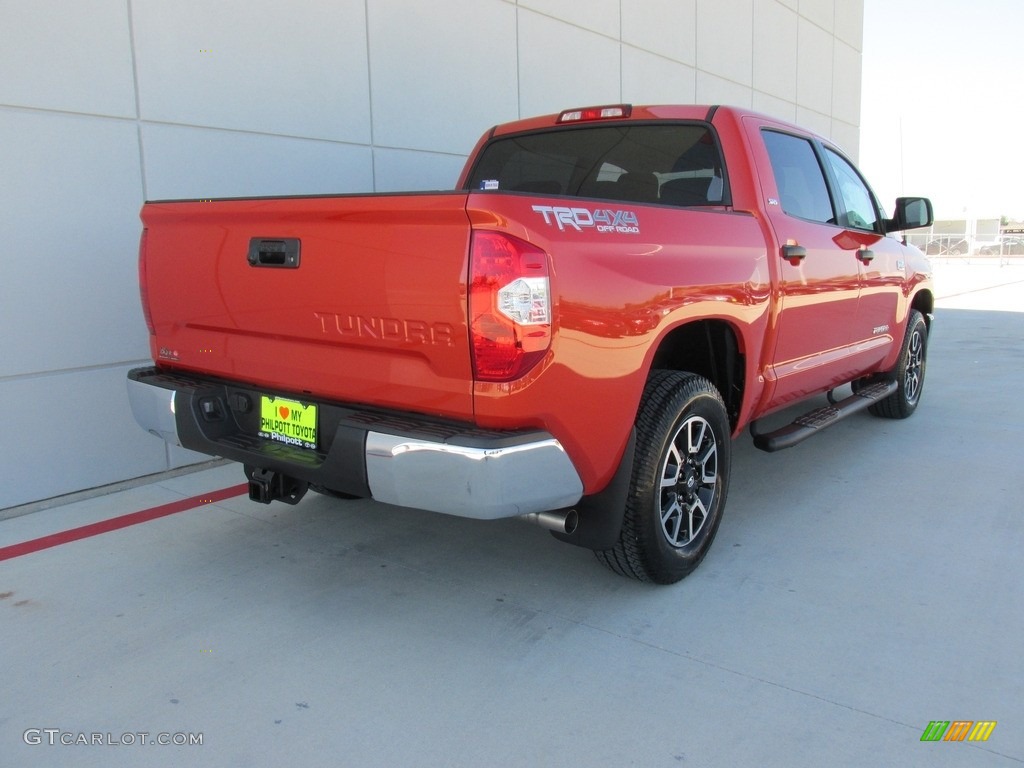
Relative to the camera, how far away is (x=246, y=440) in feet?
10.2

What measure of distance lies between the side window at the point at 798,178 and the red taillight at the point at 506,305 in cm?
209

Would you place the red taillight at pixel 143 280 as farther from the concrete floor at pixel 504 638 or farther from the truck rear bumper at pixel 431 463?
the concrete floor at pixel 504 638

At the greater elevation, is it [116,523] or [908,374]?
[908,374]

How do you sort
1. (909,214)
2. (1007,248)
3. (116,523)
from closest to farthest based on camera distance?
(116,523), (909,214), (1007,248)

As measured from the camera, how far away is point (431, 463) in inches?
97.0

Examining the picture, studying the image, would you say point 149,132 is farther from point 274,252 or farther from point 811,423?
point 811,423

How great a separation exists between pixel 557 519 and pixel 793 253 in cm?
193

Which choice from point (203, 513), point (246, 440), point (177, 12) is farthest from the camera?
point (177, 12)

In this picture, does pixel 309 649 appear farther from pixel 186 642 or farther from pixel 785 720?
pixel 785 720

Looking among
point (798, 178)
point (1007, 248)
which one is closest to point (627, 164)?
point (798, 178)

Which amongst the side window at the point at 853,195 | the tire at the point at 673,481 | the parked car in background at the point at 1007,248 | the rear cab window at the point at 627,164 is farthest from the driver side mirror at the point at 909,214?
the parked car in background at the point at 1007,248

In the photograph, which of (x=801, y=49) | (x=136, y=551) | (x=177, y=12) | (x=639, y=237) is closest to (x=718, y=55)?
(x=801, y=49)

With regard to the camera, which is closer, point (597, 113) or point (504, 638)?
point (504, 638)

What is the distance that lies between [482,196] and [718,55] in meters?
9.74
